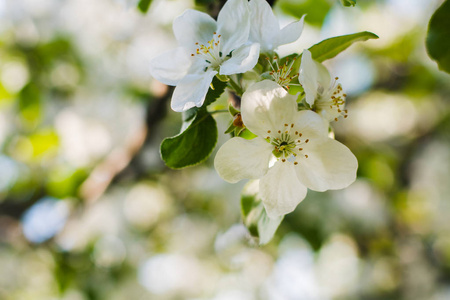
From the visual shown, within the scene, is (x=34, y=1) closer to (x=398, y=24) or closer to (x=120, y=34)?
(x=120, y=34)

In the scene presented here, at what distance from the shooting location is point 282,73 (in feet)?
1.70

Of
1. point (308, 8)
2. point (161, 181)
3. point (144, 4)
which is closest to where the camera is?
point (144, 4)

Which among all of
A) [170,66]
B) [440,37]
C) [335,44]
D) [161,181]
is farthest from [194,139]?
[161,181]

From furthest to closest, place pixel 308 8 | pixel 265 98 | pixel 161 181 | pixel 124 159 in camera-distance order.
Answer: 1. pixel 161 181
2. pixel 124 159
3. pixel 308 8
4. pixel 265 98

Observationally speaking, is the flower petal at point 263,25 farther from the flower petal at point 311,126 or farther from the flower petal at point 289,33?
the flower petal at point 311,126

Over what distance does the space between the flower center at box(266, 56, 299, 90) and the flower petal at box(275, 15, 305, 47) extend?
33 millimetres

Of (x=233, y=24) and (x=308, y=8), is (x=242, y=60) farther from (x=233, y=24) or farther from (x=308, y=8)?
(x=308, y=8)

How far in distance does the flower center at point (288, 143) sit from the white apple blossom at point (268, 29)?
124mm

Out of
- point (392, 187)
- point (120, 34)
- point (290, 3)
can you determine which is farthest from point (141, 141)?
point (392, 187)

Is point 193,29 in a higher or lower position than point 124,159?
higher

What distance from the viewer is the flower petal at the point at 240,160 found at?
47cm

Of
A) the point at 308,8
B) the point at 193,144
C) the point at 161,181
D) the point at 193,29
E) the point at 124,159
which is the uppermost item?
the point at 193,29

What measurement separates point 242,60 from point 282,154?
0.14 m

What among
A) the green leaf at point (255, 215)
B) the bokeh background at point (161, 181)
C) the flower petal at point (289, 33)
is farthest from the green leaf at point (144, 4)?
the bokeh background at point (161, 181)
